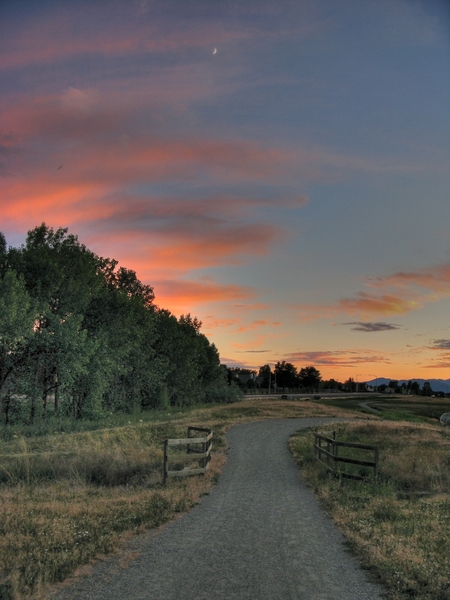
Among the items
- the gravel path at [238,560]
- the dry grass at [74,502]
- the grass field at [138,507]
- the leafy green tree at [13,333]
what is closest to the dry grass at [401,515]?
the grass field at [138,507]

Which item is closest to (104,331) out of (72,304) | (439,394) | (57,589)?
(72,304)

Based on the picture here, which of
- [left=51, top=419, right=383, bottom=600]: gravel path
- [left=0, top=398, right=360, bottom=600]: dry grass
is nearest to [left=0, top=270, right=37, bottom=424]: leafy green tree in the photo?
[left=0, top=398, right=360, bottom=600]: dry grass

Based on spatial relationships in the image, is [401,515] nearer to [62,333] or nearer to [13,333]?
[13,333]

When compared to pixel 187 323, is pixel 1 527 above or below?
below

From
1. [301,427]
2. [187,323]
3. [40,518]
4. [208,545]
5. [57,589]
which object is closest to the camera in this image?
[57,589]

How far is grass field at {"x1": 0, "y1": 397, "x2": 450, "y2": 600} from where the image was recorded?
870cm

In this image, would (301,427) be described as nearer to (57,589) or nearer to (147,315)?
(147,315)

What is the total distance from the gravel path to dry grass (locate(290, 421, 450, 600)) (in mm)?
510

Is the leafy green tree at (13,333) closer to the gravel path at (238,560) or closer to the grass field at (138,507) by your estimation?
the grass field at (138,507)

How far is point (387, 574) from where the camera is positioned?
27.7ft

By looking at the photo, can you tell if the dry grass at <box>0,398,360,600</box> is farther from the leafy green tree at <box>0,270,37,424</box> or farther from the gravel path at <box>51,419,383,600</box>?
the leafy green tree at <box>0,270,37,424</box>

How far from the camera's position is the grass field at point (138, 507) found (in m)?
8.70

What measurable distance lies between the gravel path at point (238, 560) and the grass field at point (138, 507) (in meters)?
0.48

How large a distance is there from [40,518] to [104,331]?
3702 centimetres
